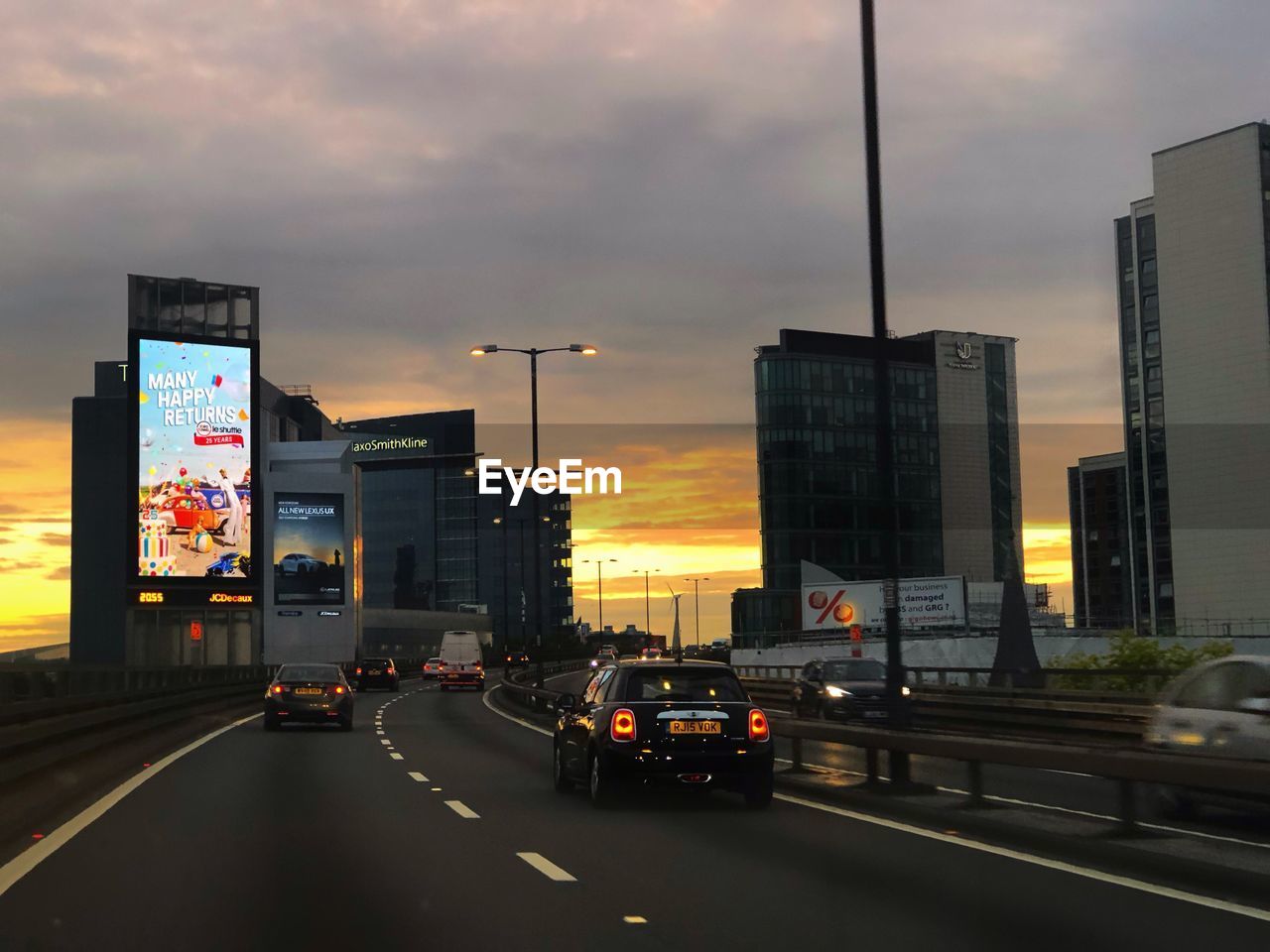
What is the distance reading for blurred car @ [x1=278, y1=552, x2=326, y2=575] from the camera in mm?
122812

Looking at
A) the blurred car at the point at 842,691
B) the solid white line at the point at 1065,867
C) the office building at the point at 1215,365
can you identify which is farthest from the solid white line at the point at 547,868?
the office building at the point at 1215,365

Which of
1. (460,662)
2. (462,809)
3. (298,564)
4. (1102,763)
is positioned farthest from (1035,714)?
→ (298,564)

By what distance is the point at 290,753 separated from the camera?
85.7ft

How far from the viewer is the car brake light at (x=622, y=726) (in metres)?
16.1

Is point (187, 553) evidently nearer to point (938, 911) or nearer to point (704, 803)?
point (704, 803)

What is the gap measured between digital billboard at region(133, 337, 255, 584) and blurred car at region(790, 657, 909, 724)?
196 ft

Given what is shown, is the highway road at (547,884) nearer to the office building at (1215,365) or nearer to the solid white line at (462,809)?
the solid white line at (462,809)

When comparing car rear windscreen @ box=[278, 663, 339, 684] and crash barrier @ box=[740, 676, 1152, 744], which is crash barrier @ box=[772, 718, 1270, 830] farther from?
car rear windscreen @ box=[278, 663, 339, 684]

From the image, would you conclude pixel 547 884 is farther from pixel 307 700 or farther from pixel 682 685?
pixel 307 700

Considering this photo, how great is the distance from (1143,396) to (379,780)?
96683 millimetres

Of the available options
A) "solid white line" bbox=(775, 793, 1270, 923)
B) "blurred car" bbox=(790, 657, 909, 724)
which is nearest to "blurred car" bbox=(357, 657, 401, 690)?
"blurred car" bbox=(790, 657, 909, 724)

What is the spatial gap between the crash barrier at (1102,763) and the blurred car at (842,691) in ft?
56.7

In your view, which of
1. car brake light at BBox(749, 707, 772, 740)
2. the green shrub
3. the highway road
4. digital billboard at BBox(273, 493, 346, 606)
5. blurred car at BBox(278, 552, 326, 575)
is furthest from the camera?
blurred car at BBox(278, 552, 326, 575)

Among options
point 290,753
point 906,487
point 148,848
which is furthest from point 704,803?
point 906,487
